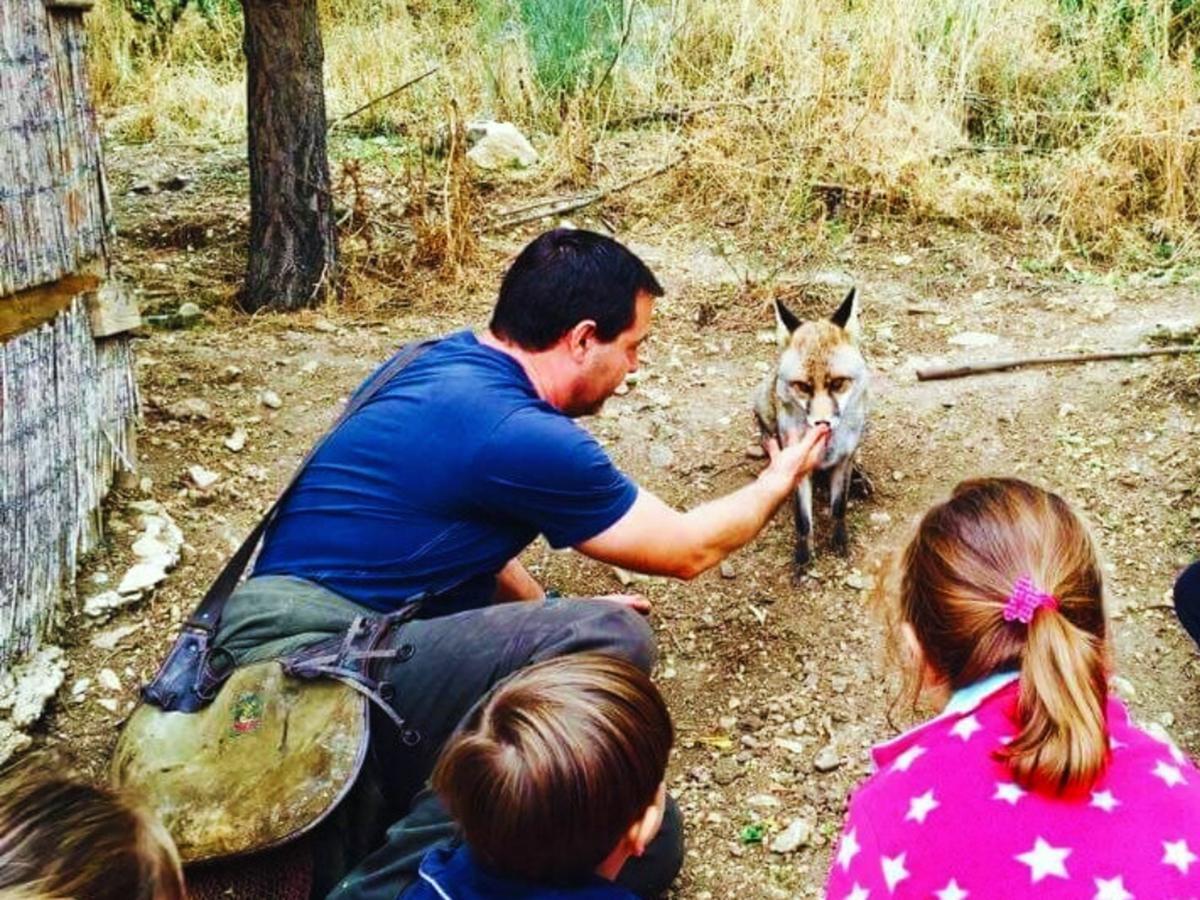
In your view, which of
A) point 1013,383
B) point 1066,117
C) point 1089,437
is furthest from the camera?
point 1066,117

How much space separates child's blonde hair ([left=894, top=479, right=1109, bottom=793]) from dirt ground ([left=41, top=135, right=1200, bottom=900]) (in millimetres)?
1321

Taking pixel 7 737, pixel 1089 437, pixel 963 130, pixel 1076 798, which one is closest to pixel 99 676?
pixel 7 737

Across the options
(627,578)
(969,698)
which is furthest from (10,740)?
(969,698)

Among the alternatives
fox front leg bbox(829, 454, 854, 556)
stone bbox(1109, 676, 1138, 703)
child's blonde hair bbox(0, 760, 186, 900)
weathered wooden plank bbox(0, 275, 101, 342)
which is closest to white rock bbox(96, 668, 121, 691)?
weathered wooden plank bbox(0, 275, 101, 342)

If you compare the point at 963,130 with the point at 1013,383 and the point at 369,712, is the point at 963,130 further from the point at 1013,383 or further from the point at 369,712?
the point at 369,712

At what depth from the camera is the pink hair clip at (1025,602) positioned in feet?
6.18

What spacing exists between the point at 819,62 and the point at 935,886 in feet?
21.1

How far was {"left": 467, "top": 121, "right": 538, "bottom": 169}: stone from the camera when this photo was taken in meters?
7.59

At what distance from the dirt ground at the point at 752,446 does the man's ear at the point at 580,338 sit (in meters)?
1.27

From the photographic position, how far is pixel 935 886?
6.08 feet

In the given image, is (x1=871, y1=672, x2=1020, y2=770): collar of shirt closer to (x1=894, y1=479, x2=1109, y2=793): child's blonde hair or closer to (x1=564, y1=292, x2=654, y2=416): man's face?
(x1=894, y1=479, x2=1109, y2=793): child's blonde hair

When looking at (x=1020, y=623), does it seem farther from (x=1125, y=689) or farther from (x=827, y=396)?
(x=827, y=396)

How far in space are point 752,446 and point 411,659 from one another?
2.42m

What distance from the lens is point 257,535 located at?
297cm
